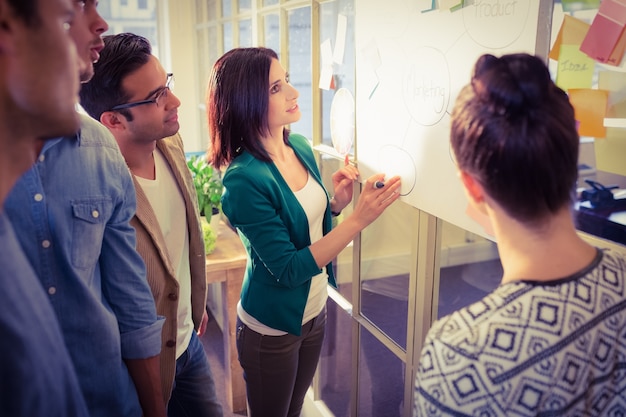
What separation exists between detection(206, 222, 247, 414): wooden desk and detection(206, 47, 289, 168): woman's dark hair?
0.88m

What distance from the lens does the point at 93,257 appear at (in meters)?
0.99

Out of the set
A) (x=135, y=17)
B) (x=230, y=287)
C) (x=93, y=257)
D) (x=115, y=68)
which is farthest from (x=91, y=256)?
(x=135, y=17)

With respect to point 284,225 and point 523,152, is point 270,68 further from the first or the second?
point 523,152

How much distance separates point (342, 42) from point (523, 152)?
113cm

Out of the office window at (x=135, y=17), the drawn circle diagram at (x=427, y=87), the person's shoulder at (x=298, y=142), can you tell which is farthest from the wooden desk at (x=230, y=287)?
the office window at (x=135, y=17)

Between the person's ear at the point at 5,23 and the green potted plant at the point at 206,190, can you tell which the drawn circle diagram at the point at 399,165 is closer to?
the person's ear at the point at 5,23

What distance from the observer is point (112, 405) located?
42.2 inches

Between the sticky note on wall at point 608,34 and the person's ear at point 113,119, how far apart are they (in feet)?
3.58

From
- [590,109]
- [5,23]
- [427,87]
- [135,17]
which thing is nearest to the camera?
[5,23]

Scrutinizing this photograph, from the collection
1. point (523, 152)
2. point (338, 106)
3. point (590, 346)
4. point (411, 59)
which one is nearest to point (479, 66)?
point (523, 152)

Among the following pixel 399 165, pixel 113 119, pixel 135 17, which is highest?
pixel 135 17

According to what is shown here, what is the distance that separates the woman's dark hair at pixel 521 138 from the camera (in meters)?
0.63

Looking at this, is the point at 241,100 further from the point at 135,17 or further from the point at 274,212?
the point at 135,17

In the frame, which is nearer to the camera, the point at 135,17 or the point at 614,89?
the point at 614,89
